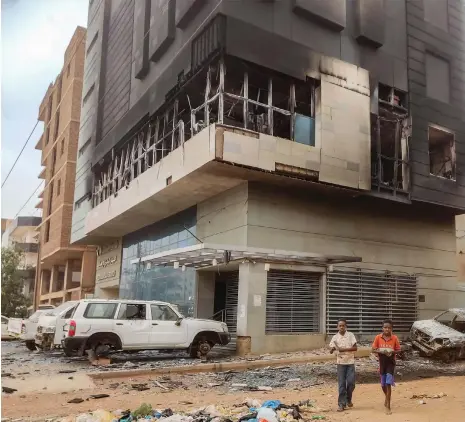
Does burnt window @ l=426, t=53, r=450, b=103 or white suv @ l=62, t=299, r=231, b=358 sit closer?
white suv @ l=62, t=299, r=231, b=358

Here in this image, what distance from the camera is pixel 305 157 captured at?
15258mm

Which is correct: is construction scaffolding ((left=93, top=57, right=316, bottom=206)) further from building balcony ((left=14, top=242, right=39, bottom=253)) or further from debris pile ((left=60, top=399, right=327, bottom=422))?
debris pile ((left=60, top=399, right=327, bottom=422))

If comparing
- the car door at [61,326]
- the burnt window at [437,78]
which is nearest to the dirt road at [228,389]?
the car door at [61,326]

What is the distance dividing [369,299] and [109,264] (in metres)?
16.6

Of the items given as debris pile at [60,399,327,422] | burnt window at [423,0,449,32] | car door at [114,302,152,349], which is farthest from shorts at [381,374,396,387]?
burnt window at [423,0,449,32]

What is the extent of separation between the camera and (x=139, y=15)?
18.6m

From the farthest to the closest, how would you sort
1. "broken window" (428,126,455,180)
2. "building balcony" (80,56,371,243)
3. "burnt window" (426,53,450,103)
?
1. "broken window" (428,126,455,180)
2. "building balcony" (80,56,371,243)
3. "burnt window" (426,53,450,103)

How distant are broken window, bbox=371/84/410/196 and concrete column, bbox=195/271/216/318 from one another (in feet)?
22.0

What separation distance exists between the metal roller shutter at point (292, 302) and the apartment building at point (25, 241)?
23.2 ft

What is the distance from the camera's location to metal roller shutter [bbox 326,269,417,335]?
50.9 feet

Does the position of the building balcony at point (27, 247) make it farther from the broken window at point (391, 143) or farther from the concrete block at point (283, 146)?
the broken window at point (391, 143)

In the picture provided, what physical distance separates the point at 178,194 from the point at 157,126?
10.1 ft

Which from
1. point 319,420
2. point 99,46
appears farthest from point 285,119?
point 99,46

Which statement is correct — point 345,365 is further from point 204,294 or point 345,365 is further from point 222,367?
point 204,294
